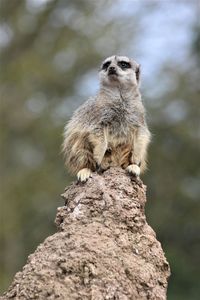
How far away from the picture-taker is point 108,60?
664cm

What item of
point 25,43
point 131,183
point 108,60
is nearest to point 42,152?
point 25,43

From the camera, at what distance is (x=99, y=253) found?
15.5 ft

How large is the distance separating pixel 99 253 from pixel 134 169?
0.99 meters

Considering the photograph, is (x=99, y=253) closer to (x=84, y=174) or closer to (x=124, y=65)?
(x=84, y=174)

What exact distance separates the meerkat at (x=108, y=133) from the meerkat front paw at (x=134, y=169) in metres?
0.18

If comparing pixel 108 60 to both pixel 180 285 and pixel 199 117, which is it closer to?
pixel 180 285

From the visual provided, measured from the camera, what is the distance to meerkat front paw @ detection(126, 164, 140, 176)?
18.1ft

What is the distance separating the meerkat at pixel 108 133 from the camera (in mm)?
6070

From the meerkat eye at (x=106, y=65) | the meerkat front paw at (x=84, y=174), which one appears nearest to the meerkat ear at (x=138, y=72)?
the meerkat eye at (x=106, y=65)

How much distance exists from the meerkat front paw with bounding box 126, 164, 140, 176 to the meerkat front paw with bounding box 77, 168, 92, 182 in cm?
23

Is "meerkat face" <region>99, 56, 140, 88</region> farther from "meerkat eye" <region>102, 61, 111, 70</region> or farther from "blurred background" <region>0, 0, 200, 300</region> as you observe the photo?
"blurred background" <region>0, 0, 200, 300</region>

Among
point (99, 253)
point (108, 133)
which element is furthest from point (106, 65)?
point (99, 253)

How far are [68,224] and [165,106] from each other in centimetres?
1270

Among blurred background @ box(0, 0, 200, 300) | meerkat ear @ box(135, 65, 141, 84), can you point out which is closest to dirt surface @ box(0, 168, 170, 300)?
meerkat ear @ box(135, 65, 141, 84)
